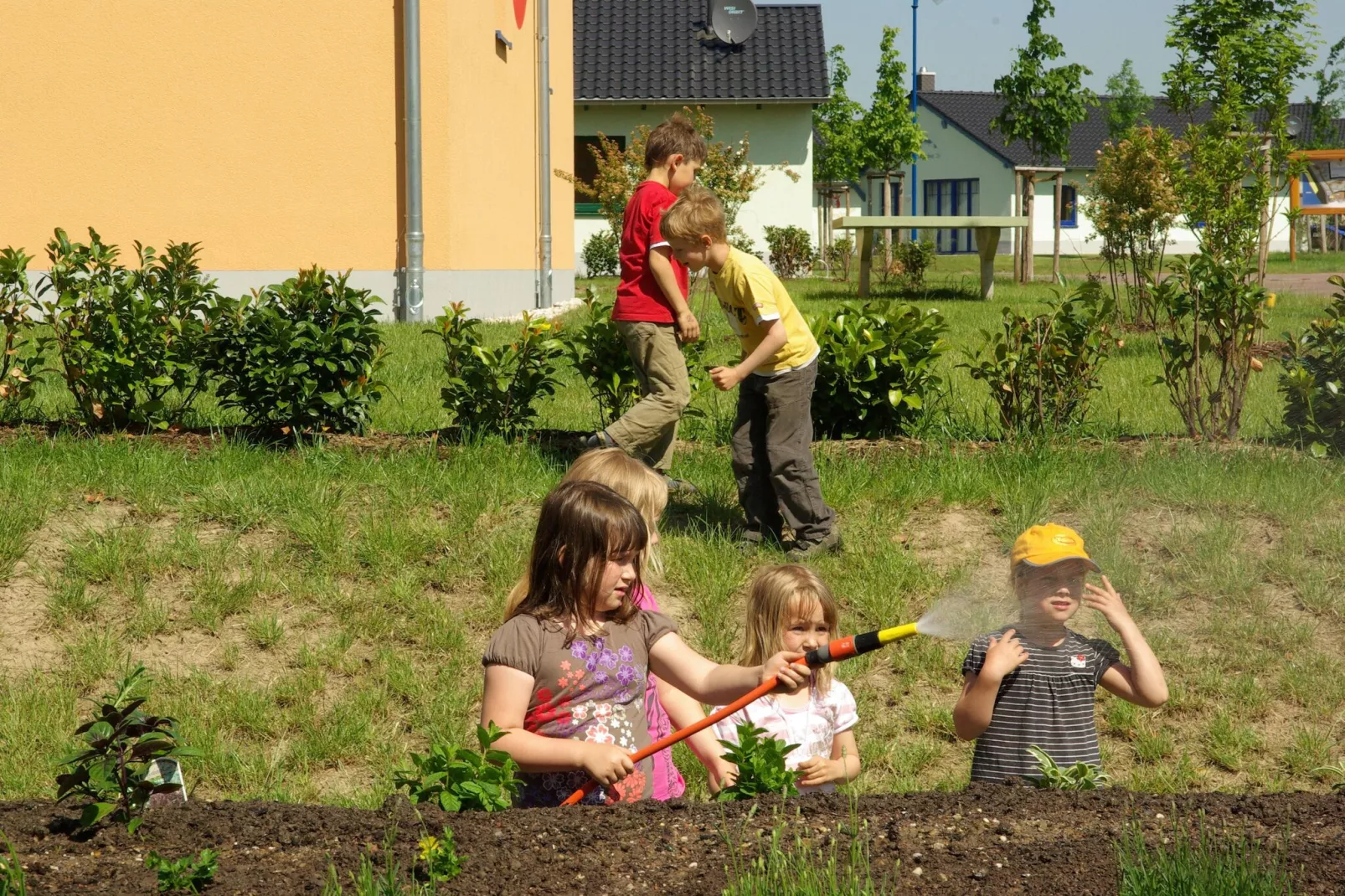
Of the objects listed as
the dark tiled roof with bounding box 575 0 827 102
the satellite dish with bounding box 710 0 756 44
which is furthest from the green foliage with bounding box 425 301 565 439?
the satellite dish with bounding box 710 0 756 44

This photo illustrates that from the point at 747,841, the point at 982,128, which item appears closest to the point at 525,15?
the point at 747,841

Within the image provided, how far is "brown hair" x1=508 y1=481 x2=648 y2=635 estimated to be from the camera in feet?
10.4

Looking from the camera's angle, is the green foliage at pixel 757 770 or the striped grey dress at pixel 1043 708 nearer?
the green foliage at pixel 757 770

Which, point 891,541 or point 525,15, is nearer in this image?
point 891,541

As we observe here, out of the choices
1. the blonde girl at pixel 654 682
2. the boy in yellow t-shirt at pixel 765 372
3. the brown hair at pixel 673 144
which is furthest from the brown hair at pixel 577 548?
the brown hair at pixel 673 144

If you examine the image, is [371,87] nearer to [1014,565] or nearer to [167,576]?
[167,576]

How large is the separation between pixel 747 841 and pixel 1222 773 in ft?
8.87

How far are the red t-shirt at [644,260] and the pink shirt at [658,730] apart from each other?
278cm

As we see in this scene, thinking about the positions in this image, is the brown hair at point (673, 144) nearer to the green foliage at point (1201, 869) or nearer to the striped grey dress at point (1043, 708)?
the striped grey dress at point (1043, 708)

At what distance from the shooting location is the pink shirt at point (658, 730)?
3.44 meters

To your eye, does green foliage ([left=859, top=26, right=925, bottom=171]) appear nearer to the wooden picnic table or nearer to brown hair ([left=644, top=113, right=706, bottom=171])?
the wooden picnic table

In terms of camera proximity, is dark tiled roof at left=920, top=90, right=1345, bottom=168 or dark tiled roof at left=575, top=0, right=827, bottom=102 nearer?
dark tiled roof at left=575, top=0, right=827, bottom=102

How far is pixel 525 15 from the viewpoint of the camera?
18.0m

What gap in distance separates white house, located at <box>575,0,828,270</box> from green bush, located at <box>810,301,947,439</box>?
22.5 metres
